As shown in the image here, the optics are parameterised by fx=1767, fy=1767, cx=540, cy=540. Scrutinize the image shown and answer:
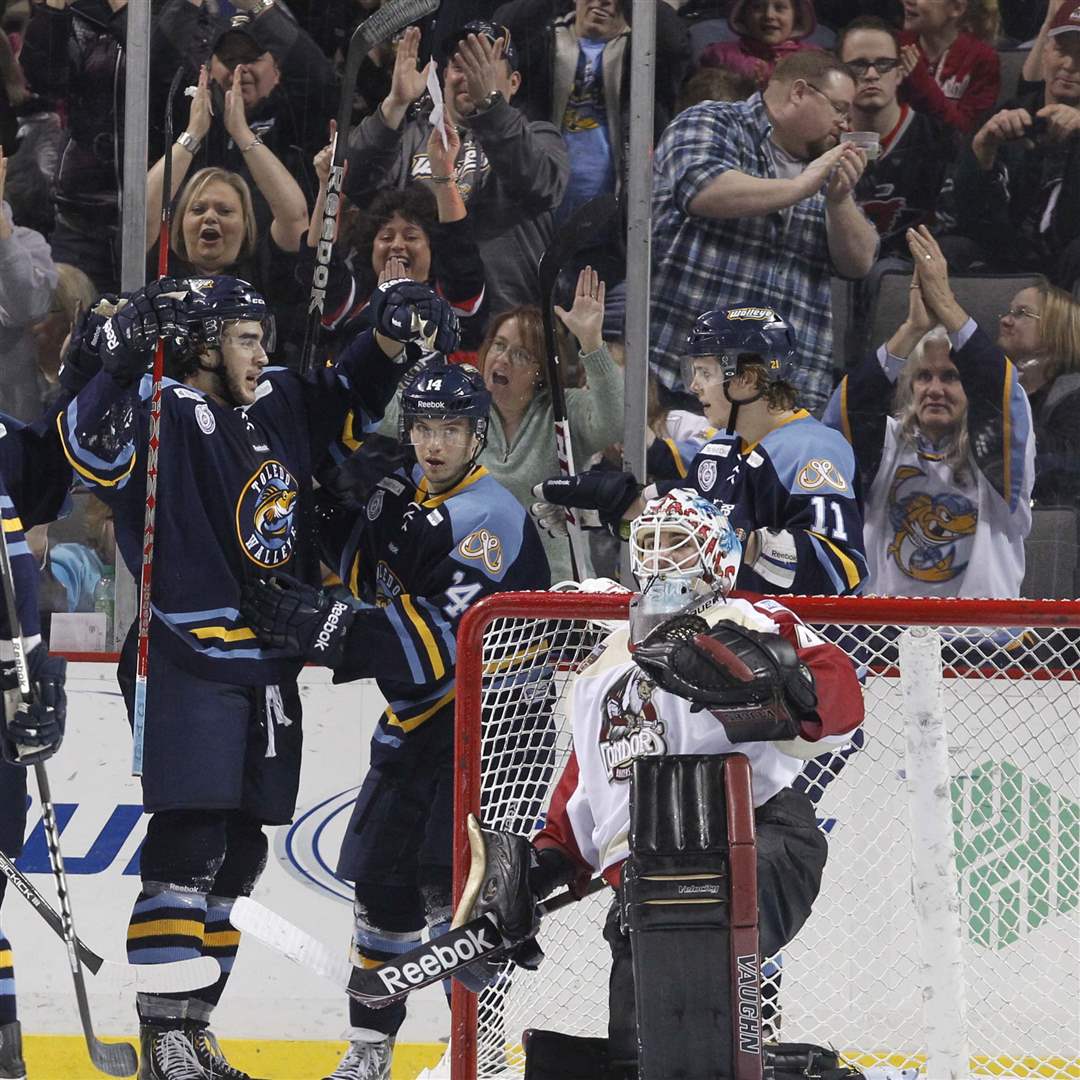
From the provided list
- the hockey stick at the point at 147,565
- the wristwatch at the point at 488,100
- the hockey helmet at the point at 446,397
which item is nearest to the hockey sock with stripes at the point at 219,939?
the hockey stick at the point at 147,565

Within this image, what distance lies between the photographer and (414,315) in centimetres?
323

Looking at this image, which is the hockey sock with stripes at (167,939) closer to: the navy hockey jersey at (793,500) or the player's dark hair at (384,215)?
the navy hockey jersey at (793,500)

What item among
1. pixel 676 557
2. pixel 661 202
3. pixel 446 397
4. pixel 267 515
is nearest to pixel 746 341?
pixel 446 397

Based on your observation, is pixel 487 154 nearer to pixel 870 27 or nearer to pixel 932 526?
pixel 870 27

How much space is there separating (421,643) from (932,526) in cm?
124

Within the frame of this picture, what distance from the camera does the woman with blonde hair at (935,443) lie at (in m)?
3.78

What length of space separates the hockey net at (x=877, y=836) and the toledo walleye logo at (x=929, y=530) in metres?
0.84

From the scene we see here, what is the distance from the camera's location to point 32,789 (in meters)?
3.58

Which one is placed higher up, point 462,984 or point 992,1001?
point 462,984

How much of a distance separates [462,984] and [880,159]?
2204 mm

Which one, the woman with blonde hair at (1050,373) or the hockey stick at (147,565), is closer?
the hockey stick at (147,565)

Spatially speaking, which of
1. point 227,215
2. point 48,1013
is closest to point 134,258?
point 227,215

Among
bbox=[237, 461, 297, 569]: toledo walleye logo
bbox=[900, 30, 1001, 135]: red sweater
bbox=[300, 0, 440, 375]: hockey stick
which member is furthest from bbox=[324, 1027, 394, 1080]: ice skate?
bbox=[900, 30, 1001, 135]: red sweater

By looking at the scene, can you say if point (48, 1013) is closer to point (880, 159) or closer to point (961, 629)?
point (961, 629)
